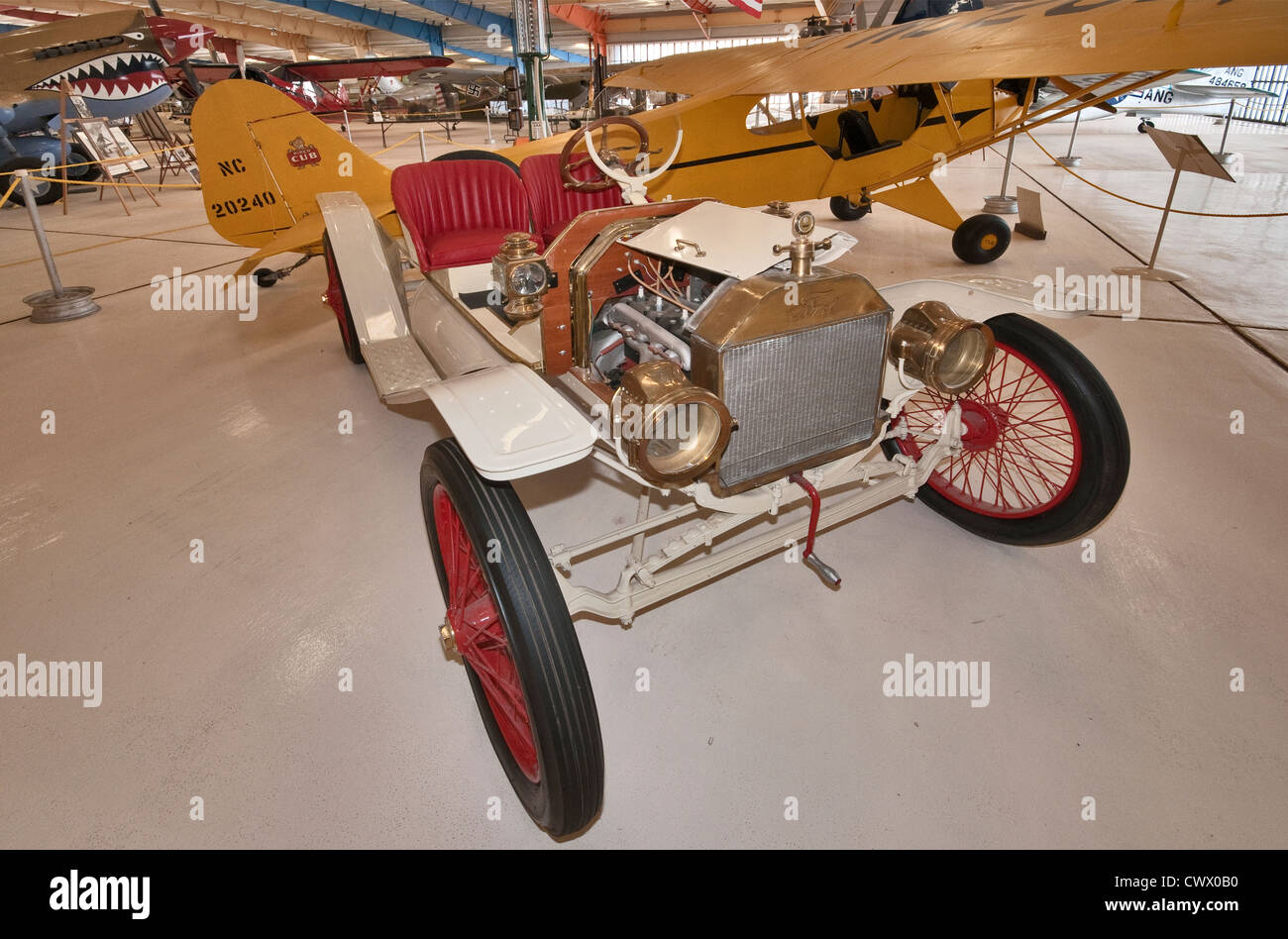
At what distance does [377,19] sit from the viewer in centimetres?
2470

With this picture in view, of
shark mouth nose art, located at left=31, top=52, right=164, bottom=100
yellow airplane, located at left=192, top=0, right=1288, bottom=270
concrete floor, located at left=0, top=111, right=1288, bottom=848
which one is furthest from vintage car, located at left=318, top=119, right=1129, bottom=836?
shark mouth nose art, located at left=31, top=52, right=164, bottom=100

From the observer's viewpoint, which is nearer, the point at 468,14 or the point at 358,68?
the point at 358,68

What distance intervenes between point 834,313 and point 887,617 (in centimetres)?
104

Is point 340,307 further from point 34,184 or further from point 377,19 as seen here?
point 377,19

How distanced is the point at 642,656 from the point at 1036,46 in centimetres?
382

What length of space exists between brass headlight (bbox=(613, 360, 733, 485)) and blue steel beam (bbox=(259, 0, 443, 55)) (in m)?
26.2

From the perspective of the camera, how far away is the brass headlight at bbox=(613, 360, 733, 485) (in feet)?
4.33

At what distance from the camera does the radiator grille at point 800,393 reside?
60.9 inches

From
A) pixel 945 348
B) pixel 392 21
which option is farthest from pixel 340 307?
pixel 392 21

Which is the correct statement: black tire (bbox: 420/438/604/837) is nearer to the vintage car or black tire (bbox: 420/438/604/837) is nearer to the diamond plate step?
the vintage car

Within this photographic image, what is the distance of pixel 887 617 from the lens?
209 centimetres

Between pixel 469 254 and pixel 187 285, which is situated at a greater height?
pixel 469 254
